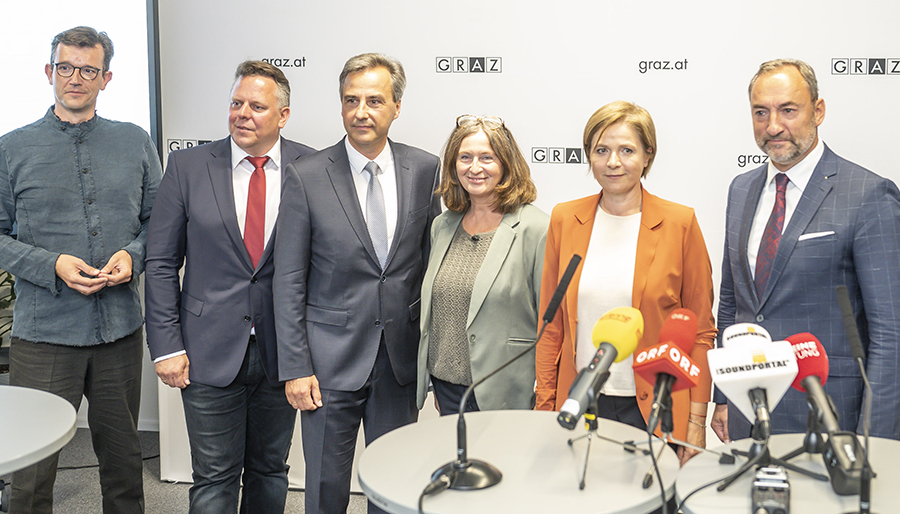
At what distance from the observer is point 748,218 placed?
2131 millimetres

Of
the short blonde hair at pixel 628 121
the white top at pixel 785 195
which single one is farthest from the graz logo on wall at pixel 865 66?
the short blonde hair at pixel 628 121

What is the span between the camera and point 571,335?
204 cm

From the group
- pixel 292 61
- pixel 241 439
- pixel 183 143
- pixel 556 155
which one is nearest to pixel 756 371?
pixel 241 439

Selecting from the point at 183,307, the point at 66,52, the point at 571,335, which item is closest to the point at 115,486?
the point at 183,307

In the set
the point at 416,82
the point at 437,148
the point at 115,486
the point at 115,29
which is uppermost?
the point at 115,29

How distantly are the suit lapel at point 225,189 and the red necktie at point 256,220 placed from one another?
3 cm

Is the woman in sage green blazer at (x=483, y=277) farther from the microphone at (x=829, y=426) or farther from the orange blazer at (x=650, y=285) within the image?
the microphone at (x=829, y=426)

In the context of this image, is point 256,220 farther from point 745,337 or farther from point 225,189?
point 745,337

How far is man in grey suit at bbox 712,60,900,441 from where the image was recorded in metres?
1.90

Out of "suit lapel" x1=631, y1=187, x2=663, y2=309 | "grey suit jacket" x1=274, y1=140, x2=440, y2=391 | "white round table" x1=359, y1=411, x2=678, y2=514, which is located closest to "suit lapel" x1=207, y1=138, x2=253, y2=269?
"grey suit jacket" x1=274, y1=140, x2=440, y2=391

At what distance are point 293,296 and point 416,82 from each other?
144cm

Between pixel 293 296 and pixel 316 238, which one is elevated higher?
pixel 316 238

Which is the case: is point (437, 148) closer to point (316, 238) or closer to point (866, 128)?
point (316, 238)

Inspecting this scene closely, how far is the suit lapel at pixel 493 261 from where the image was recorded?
215 centimetres
